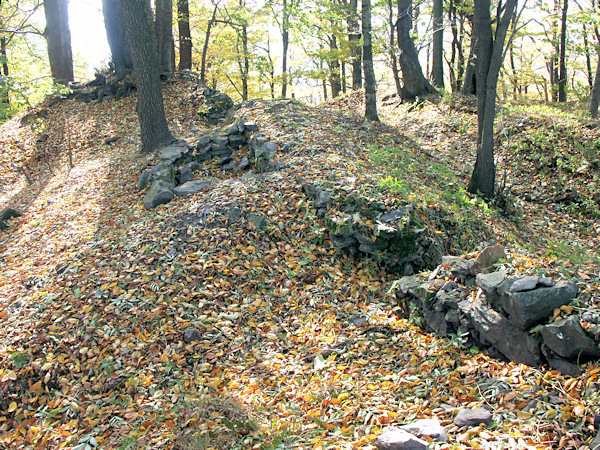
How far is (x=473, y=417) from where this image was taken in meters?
2.88

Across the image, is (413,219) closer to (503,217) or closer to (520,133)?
(503,217)

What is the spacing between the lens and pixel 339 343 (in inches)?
162

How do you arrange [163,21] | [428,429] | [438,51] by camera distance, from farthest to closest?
1. [438,51]
2. [163,21]
3. [428,429]

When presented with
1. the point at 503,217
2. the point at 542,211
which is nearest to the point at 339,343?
the point at 503,217

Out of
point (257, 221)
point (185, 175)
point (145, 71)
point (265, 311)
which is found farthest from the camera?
point (145, 71)

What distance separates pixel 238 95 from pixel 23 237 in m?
18.6

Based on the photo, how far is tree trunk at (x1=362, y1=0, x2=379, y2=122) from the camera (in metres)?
8.60

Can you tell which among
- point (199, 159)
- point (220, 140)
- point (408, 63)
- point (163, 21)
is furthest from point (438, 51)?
point (199, 159)

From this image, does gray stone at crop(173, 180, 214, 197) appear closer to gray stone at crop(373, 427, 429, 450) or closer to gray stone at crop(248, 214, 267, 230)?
gray stone at crop(248, 214, 267, 230)

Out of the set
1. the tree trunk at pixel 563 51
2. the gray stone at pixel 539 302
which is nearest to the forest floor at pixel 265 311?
the gray stone at pixel 539 302

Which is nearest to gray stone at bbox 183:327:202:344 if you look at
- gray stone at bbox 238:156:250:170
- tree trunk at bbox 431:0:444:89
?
gray stone at bbox 238:156:250:170

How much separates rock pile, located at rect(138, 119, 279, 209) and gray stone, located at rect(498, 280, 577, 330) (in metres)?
4.62

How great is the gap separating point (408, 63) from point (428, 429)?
1170 centimetres

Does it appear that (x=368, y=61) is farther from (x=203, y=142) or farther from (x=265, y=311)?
(x=265, y=311)
